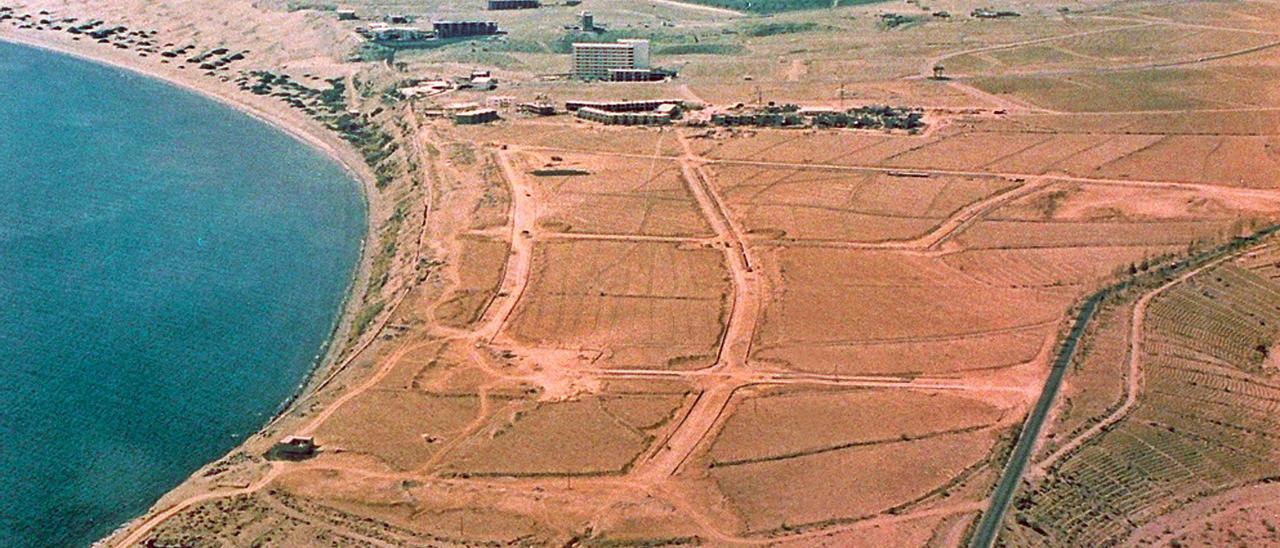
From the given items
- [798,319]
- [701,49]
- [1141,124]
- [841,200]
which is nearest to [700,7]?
[701,49]

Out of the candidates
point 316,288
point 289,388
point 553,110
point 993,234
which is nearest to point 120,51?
point 553,110

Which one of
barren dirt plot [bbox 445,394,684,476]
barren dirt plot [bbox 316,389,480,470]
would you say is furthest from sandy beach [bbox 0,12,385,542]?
barren dirt plot [bbox 445,394,684,476]

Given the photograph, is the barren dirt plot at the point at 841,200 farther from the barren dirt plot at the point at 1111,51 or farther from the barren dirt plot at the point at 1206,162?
the barren dirt plot at the point at 1111,51

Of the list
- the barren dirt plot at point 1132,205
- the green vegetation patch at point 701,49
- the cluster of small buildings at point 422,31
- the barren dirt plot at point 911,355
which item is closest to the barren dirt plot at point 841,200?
the barren dirt plot at point 1132,205

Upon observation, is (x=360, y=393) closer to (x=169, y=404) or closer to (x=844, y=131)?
(x=169, y=404)

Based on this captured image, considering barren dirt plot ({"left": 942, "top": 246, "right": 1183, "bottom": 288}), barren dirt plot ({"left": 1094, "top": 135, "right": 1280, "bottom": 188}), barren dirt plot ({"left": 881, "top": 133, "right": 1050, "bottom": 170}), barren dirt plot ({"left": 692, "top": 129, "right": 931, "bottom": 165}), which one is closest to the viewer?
barren dirt plot ({"left": 942, "top": 246, "right": 1183, "bottom": 288})

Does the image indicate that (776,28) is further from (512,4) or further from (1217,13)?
(1217,13)

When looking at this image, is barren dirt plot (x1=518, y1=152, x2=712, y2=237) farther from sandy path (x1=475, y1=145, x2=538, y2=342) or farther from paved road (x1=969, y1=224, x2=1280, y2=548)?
paved road (x1=969, y1=224, x2=1280, y2=548)
